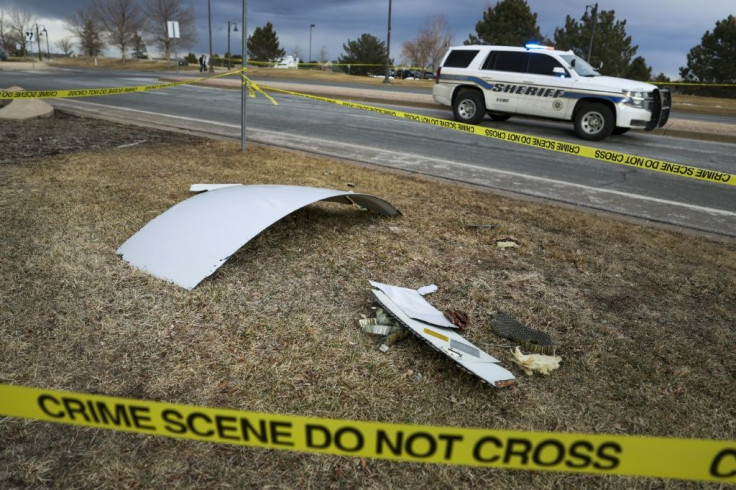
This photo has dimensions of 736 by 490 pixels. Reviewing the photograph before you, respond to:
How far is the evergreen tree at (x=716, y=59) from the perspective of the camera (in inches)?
1512

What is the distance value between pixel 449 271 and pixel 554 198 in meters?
3.23

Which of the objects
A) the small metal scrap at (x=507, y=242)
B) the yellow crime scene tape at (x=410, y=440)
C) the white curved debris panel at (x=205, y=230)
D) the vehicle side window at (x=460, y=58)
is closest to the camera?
the yellow crime scene tape at (x=410, y=440)

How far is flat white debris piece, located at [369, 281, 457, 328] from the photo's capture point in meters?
3.14

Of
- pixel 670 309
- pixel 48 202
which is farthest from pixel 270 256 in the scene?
pixel 670 309

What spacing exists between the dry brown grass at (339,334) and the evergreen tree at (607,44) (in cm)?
4348

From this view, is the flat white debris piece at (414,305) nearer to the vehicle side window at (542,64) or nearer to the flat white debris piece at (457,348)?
the flat white debris piece at (457,348)

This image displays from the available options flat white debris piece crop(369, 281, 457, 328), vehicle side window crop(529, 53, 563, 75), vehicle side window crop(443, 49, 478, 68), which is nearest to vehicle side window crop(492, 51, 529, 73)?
vehicle side window crop(529, 53, 563, 75)

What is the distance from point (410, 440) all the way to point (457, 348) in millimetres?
1426

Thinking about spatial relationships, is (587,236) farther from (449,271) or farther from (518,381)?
(518,381)

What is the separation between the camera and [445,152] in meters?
9.41

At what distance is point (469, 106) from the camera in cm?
1354

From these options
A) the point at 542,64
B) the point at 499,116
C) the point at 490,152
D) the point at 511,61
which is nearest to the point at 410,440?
the point at 490,152

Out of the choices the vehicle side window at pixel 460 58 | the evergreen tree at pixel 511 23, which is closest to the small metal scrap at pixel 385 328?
the vehicle side window at pixel 460 58

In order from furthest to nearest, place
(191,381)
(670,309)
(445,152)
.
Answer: (445,152), (670,309), (191,381)
